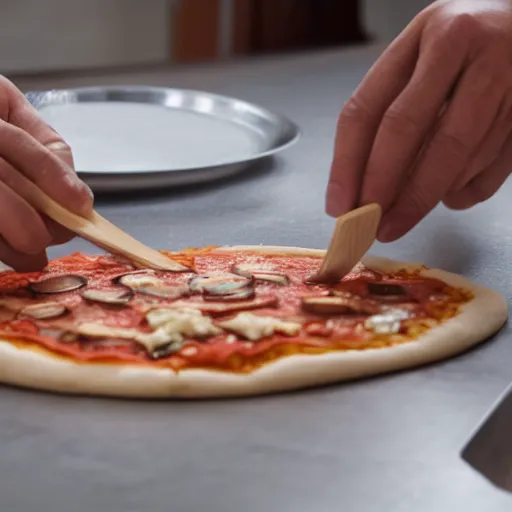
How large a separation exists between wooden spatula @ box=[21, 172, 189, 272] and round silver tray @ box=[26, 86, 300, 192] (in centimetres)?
27

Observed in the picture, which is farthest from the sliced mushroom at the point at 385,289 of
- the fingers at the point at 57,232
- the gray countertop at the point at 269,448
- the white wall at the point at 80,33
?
the white wall at the point at 80,33

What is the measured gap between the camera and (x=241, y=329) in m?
0.88

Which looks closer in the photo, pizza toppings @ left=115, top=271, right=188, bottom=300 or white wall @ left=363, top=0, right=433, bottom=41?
pizza toppings @ left=115, top=271, right=188, bottom=300

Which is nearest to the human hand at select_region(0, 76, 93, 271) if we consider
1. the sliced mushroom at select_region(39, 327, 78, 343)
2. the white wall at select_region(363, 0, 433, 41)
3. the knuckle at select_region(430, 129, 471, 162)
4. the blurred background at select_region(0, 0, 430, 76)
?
the sliced mushroom at select_region(39, 327, 78, 343)

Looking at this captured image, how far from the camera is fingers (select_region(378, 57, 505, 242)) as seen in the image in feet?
3.12

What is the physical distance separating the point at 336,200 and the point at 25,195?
1.02ft

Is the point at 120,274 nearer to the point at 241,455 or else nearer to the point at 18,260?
the point at 18,260

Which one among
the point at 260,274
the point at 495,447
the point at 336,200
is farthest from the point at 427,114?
the point at 495,447

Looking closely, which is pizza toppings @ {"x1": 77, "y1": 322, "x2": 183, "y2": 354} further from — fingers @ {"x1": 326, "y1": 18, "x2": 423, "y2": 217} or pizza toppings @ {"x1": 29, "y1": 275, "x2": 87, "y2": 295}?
fingers @ {"x1": 326, "y1": 18, "x2": 423, "y2": 217}

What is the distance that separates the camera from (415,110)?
95cm

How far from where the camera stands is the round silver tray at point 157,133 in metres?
1.32

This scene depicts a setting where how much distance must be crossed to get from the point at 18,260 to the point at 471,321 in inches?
17.9

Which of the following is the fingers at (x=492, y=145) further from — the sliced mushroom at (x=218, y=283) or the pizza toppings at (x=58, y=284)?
the pizza toppings at (x=58, y=284)

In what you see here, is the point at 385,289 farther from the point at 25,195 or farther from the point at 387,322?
the point at 25,195
